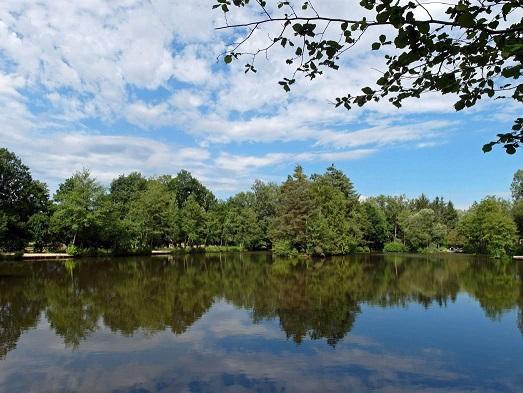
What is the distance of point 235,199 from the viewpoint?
261 feet

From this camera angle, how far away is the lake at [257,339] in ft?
25.7

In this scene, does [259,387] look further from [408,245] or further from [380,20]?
[408,245]

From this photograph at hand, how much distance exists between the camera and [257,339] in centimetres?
1084

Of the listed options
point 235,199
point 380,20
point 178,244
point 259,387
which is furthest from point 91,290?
point 235,199

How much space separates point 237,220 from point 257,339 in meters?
55.8

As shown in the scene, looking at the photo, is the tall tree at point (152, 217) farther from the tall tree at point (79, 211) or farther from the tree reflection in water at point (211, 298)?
the tree reflection in water at point (211, 298)

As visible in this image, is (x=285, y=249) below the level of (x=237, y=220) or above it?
below

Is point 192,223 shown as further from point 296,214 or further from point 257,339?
point 257,339

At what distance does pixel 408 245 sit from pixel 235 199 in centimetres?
3130

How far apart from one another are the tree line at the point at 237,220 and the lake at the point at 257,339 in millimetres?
25826

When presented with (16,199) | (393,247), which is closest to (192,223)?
(16,199)

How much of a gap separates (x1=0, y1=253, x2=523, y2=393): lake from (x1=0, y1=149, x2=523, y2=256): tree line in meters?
25.8

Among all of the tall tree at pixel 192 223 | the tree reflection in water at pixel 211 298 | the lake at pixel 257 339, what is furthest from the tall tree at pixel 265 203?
the lake at pixel 257 339

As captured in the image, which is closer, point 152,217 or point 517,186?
point 152,217
